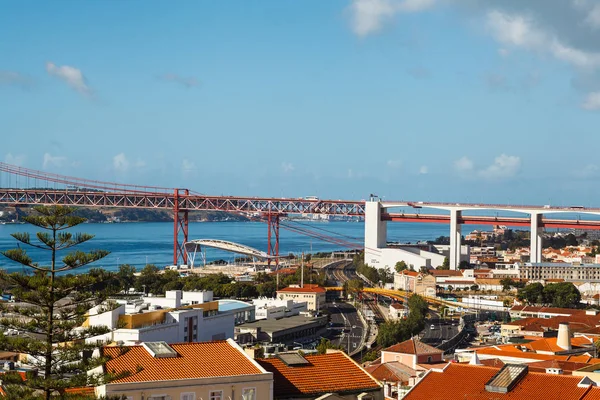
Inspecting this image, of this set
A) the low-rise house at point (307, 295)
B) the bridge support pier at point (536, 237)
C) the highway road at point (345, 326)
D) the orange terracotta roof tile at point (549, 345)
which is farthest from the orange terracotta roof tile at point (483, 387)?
the bridge support pier at point (536, 237)

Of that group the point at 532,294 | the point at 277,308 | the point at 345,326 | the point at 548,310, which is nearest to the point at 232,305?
the point at 277,308

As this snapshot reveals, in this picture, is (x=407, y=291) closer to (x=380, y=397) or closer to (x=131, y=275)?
(x=131, y=275)

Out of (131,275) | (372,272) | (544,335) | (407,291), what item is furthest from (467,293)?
(544,335)

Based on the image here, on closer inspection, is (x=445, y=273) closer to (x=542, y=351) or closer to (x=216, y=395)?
(x=542, y=351)

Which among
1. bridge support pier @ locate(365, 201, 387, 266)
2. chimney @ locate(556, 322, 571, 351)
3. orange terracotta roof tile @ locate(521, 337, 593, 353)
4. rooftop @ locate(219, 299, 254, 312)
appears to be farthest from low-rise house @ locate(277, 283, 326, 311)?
chimney @ locate(556, 322, 571, 351)

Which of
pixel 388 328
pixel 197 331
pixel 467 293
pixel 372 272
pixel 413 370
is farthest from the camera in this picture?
pixel 372 272
